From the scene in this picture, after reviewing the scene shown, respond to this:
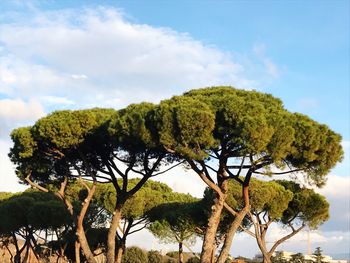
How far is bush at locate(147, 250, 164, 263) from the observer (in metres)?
42.9

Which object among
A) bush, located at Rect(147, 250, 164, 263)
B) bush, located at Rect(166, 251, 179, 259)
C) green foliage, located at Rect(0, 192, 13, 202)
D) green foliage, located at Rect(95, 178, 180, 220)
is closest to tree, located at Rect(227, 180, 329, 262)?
green foliage, located at Rect(95, 178, 180, 220)

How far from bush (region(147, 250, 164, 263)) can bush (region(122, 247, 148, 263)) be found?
945mm

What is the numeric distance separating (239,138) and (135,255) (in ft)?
96.3

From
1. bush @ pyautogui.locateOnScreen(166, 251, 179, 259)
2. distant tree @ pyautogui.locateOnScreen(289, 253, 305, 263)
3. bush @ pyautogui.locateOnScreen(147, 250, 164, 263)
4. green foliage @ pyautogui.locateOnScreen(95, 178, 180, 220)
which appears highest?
green foliage @ pyautogui.locateOnScreen(95, 178, 180, 220)

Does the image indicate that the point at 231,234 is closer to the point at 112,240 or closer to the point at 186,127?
the point at 186,127

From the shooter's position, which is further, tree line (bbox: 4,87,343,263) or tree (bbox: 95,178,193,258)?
tree (bbox: 95,178,193,258)

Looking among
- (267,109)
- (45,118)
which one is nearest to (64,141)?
(45,118)

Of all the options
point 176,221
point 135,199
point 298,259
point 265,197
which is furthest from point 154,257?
point 265,197

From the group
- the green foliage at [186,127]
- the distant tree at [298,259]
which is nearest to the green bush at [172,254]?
the distant tree at [298,259]

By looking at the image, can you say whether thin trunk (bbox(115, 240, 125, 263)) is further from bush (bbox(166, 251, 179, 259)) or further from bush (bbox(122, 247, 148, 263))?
bush (bbox(166, 251, 179, 259))

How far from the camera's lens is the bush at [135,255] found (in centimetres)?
4084

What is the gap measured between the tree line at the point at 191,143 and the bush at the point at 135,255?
71.4 ft

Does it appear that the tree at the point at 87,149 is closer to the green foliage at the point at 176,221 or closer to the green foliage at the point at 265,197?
the green foliage at the point at 265,197

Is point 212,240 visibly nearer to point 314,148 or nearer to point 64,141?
point 314,148
